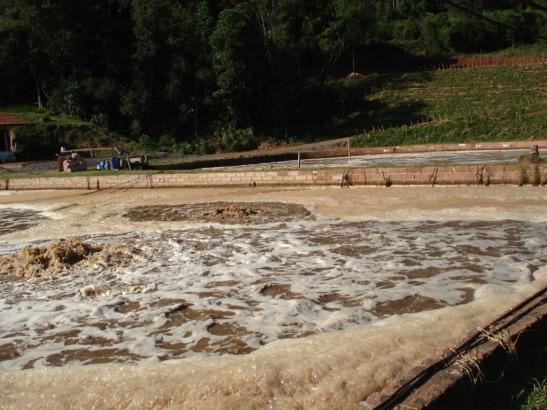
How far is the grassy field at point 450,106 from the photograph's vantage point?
2552cm

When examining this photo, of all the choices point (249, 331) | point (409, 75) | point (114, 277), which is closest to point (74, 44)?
point (409, 75)

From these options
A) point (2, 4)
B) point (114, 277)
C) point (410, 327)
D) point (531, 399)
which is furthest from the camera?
point (2, 4)

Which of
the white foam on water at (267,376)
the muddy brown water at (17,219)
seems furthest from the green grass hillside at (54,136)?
the white foam on water at (267,376)

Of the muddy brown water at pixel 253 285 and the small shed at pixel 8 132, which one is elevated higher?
the small shed at pixel 8 132

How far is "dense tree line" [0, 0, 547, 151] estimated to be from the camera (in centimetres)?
2916

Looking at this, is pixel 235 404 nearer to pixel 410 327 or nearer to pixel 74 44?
pixel 410 327

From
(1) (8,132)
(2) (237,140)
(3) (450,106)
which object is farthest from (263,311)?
(3) (450,106)

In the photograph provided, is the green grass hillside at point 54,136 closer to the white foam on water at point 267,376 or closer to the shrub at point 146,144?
the shrub at point 146,144

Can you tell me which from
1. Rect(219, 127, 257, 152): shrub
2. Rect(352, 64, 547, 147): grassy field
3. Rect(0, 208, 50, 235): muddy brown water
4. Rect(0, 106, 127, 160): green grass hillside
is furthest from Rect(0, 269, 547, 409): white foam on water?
Rect(219, 127, 257, 152): shrub

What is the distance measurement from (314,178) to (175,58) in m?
19.9

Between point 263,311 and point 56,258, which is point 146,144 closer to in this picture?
point 56,258

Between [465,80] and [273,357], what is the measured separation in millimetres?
34893

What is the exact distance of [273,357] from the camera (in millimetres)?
3738

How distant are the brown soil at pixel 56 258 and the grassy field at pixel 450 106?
2033 centimetres
